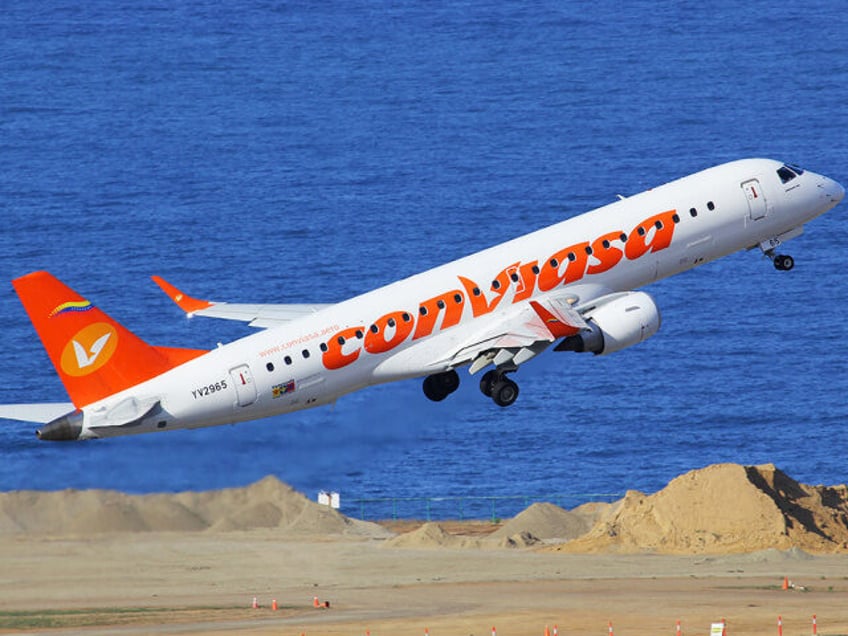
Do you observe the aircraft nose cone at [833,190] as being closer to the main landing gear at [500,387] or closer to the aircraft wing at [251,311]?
the main landing gear at [500,387]

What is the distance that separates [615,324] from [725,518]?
43122mm

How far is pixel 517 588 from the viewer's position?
116 metres

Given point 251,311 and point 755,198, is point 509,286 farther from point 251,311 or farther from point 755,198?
point 755,198

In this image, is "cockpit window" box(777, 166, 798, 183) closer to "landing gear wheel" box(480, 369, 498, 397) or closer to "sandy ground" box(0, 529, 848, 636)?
"landing gear wheel" box(480, 369, 498, 397)

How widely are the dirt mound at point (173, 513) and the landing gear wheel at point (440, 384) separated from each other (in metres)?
14.7

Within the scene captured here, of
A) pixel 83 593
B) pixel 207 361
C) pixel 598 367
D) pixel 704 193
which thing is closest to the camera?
pixel 207 361

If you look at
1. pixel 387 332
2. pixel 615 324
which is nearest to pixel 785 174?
pixel 615 324

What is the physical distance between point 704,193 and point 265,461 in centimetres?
2205

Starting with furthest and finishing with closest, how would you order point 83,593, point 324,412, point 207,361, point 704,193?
point 324,412, point 83,593, point 704,193, point 207,361

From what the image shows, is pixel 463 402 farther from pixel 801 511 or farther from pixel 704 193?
pixel 801 511

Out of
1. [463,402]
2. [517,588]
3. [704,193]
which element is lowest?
[517,588]

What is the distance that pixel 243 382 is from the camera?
270 feet

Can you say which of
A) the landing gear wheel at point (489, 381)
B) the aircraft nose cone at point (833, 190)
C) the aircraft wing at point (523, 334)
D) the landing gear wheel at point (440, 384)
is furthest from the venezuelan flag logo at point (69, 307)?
the aircraft nose cone at point (833, 190)

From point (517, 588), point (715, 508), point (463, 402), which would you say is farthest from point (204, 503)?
point (463, 402)
